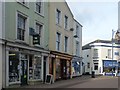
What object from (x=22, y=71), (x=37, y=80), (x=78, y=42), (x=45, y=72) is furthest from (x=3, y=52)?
(x=78, y=42)

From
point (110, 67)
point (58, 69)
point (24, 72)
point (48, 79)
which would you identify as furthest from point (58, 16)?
point (110, 67)

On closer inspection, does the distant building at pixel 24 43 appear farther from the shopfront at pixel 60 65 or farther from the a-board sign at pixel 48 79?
the shopfront at pixel 60 65

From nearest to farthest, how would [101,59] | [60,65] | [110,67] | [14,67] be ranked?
[14,67]
[60,65]
[101,59]
[110,67]

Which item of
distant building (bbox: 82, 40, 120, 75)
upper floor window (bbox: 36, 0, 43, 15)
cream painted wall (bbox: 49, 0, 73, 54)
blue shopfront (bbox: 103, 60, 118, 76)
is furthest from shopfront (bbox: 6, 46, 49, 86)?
blue shopfront (bbox: 103, 60, 118, 76)

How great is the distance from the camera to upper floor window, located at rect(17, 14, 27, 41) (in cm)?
2367

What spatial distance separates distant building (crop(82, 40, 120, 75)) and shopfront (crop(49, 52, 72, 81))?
22.0 meters

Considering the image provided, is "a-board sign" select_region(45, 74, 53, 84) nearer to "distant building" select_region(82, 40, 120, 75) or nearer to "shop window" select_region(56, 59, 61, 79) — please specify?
"shop window" select_region(56, 59, 61, 79)

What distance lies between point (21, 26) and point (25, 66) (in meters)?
3.31

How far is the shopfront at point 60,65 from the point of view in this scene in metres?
31.9

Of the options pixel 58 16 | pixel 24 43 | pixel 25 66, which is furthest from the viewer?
pixel 58 16

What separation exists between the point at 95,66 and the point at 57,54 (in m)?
29.6

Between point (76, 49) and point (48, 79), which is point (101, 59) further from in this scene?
point (48, 79)

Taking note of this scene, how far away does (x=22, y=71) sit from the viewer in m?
24.3

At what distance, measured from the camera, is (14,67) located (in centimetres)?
2283
